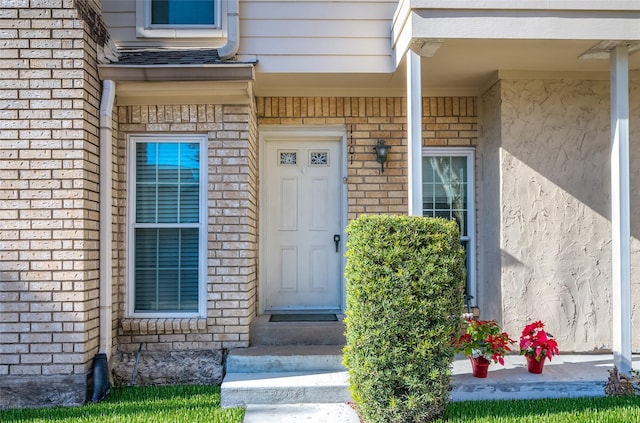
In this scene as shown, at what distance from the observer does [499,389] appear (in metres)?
4.38

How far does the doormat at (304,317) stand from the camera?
18.0 ft

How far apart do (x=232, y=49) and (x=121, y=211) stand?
6.12 ft

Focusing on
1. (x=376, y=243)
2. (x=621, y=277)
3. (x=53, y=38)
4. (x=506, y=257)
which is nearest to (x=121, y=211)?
(x=53, y=38)

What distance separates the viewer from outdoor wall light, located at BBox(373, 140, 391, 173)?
5.59 metres

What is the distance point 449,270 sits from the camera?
3.82 metres

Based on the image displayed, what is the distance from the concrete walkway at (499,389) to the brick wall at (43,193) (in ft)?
5.53

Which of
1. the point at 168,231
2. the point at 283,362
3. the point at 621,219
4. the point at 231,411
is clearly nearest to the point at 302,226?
the point at 168,231

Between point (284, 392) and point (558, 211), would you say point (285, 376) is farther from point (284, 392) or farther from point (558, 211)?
point (558, 211)

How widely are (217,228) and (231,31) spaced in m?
1.84

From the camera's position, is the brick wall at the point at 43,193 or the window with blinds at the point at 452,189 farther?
the window with blinds at the point at 452,189

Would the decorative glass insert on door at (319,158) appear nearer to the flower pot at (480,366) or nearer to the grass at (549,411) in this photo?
the flower pot at (480,366)

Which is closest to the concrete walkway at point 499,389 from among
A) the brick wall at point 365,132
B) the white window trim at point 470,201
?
the white window trim at point 470,201

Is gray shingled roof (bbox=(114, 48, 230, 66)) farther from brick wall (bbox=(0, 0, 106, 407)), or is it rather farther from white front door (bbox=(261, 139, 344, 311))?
white front door (bbox=(261, 139, 344, 311))

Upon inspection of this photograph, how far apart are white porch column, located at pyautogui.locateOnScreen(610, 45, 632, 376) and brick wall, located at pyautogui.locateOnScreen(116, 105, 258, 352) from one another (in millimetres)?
3250
